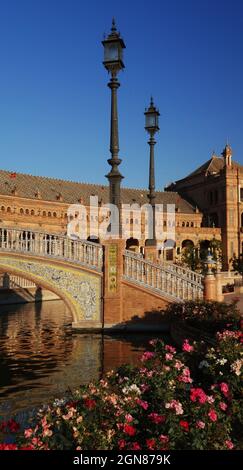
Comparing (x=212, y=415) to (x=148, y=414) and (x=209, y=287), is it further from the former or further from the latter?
(x=209, y=287)

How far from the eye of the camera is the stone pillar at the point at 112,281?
16609 millimetres

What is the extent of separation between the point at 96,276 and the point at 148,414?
12099mm

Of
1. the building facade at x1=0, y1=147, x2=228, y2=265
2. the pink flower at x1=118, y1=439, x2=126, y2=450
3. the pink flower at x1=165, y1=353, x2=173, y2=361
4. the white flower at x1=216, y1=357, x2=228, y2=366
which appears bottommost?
the pink flower at x1=118, y1=439, x2=126, y2=450

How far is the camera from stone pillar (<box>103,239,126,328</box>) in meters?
16.6

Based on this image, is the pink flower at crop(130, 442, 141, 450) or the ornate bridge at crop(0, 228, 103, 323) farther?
the ornate bridge at crop(0, 228, 103, 323)

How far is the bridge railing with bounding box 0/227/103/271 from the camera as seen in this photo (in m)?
17.1

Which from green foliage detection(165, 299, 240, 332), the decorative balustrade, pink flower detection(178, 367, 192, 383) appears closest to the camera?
pink flower detection(178, 367, 192, 383)

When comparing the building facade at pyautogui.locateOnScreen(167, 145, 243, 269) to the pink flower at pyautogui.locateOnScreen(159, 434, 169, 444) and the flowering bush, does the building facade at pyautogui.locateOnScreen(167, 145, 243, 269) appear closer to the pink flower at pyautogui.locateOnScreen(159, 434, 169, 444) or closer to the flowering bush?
the flowering bush

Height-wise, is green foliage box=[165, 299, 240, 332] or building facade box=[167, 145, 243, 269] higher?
building facade box=[167, 145, 243, 269]

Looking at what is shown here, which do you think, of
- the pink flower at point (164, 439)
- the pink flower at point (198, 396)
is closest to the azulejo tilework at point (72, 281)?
the pink flower at point (198, 396)

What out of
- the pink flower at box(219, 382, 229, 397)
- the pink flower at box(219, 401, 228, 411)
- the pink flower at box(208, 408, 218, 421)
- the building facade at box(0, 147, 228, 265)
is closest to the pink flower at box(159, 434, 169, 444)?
the pink flower at box(208, 408, 218, 421)

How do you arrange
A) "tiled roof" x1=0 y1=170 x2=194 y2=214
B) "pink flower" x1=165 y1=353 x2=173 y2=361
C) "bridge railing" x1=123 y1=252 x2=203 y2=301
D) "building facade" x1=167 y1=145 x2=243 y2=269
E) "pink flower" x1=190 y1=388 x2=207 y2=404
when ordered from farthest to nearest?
"building facade" x1=167 y1=145 x2=243 y2=269 < "tiled roof" x1=0 y1=170 x2=194 y2=214 < "bridge railing" x1=123 y1=252 x2=203 y2=301 < "pink flower" x1=165 y1=353 x2=173 y2=361 < "pink flower" x1=190 y1=388 x2=207 y2=404

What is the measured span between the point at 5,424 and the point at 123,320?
12474mm

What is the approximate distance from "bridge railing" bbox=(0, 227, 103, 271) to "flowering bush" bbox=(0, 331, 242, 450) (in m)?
11.3
